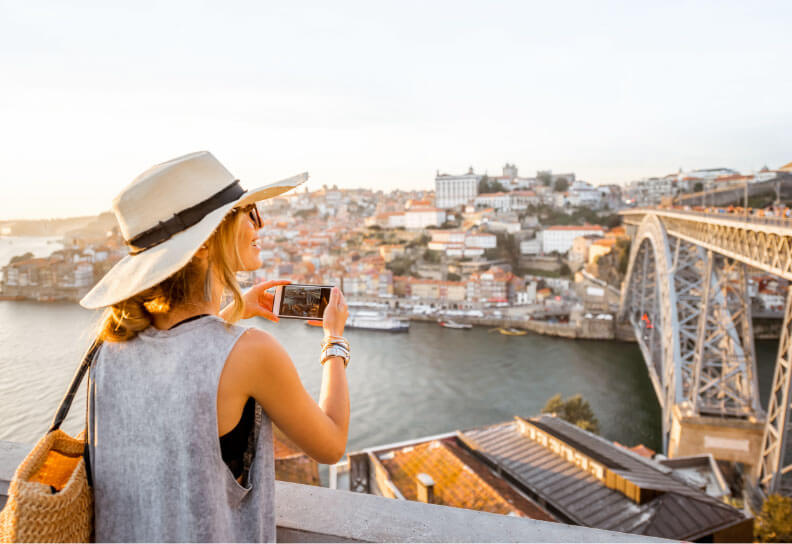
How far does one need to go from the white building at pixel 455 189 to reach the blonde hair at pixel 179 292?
29.3m

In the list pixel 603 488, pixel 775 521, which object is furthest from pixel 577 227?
pixel 603 488

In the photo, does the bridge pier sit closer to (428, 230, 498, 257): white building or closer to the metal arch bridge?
the metal arch bridge

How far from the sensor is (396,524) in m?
0.45

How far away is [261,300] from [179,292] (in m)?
0.17

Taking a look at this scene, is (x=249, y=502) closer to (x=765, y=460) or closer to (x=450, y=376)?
(x=765, y=460)

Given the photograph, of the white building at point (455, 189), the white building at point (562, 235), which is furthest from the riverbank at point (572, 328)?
the white building at point (455, 189)

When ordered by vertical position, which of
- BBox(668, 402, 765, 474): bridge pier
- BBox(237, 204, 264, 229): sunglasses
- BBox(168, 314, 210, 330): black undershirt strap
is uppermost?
BBox(237, 204, 264, 229): sunglasses

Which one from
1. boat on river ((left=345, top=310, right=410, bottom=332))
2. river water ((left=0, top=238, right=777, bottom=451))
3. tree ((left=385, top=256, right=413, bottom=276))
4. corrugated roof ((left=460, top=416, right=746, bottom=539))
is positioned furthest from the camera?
tree ((left=385, top=256, right=413, bottom=276))

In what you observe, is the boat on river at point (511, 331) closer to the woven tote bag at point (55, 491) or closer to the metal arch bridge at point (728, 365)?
the metal arch bridge at point (728, 365)

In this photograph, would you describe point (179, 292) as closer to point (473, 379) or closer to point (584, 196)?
point (473, 379)

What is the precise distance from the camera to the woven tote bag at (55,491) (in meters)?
0.30

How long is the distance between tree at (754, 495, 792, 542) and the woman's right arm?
3.94 m

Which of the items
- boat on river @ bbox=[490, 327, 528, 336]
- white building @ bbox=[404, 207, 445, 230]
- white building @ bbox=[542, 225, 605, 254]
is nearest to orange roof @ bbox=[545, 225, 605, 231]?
white building @ bbox=[542, 225, 605, 254]

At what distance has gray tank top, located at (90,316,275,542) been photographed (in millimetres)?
329
